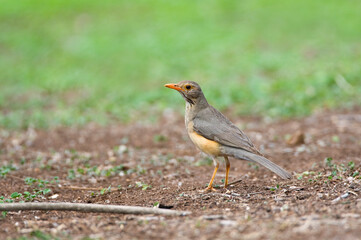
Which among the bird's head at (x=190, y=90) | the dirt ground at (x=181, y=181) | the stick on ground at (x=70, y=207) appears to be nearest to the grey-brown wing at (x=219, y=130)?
the bird's head at (x=190, y=90)

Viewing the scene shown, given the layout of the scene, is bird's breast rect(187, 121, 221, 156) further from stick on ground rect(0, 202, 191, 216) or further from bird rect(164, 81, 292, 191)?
stick on ground rect(0, 202, 191, 216)

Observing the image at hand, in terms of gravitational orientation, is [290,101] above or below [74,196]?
above

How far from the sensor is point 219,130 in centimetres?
656

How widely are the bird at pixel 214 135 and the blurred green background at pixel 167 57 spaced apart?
4642 millimetres

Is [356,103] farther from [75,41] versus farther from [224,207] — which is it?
[75,41]

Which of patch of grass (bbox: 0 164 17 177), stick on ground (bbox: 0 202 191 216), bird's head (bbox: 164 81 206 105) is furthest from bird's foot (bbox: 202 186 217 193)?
patch of grass (bbox: 0 164 17 177)

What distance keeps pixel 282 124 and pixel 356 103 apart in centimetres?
199

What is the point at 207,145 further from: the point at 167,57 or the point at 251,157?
the point at 167,57

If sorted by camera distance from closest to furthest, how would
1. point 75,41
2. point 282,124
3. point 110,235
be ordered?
point 110,235 → point 282,124 → point 75,41

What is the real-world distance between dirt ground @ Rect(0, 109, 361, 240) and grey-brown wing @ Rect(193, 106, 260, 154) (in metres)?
0.55

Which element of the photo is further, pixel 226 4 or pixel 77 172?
pixel 226 4

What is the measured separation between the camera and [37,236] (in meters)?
4.69

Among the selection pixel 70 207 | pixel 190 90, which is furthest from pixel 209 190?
pixel 70 207

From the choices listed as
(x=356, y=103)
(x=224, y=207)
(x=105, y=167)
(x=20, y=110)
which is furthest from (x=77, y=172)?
(x=356, y=103)
